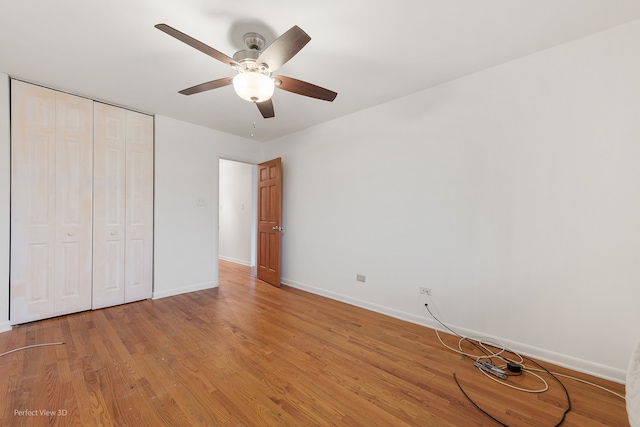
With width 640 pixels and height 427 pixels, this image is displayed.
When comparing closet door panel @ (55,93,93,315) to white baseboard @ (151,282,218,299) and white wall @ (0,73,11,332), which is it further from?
white baseboard @ (151,282,218,299)

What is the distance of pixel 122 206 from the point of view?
325 cm

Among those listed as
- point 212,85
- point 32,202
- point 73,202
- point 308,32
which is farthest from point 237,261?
point 308,32

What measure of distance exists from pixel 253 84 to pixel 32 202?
288 centimetres

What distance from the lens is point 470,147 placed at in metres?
2.48

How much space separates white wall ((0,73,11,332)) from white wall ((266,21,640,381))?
3680mm

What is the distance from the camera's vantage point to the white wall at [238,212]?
566cm

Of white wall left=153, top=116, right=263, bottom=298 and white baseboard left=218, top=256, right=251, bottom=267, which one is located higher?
white wall left=153, top=116, right=263, bottom=298

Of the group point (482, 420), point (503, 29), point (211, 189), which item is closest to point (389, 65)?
point (503, 29)

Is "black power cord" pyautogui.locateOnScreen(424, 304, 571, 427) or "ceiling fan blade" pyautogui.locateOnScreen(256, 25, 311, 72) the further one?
"black power cord" pyautogui.locateOnScreen(424, 304, 571, 427)

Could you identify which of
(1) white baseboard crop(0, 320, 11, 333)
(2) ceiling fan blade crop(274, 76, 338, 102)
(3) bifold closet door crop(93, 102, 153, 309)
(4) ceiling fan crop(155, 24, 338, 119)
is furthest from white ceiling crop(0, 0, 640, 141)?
(1) white baseboard crop(0, 320, 11, 333)

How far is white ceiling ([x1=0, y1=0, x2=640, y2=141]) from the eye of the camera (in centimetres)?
167

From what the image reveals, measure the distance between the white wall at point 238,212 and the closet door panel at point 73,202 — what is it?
2891 millimetres

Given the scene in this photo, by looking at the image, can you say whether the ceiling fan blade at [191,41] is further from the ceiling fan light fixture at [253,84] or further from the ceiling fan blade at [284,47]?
the ceiling fan blade at [284,47]

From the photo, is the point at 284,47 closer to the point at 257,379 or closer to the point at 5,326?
the point at 257,379
